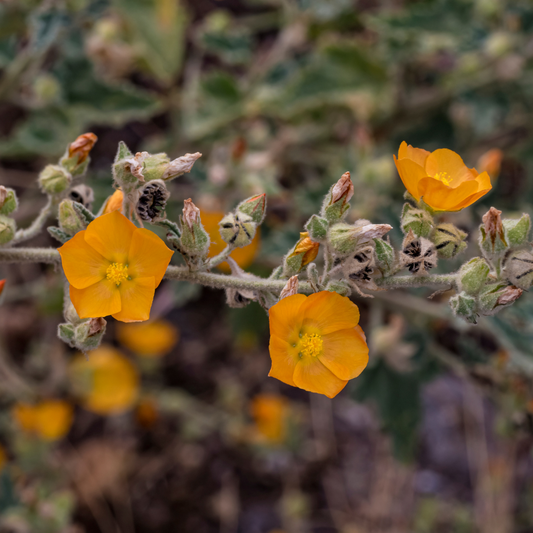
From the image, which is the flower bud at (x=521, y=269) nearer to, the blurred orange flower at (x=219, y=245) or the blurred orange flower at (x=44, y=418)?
the blurred orange flower at (x=219, y=245)

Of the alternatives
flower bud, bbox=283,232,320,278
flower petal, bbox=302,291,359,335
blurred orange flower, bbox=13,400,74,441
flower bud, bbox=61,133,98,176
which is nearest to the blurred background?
blurred orange flower, bbox=13,400,74,441

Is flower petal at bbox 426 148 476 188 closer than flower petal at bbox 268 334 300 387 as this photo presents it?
No

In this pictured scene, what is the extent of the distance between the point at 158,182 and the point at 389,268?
70 cm

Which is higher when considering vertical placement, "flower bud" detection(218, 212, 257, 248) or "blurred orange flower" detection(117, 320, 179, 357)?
"flower bud" detection(218, 212, 257, 248)

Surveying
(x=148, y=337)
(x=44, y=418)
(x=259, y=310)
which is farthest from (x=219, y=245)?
(x=44, y=418)

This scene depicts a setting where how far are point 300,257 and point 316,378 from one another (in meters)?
0.34


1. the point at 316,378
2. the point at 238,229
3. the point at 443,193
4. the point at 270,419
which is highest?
the point at 443,193

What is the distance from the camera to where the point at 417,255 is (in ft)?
4.83

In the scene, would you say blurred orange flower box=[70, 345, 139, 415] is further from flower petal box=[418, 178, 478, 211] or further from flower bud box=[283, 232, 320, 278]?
flower petal box=[418, 178, 478, 211]

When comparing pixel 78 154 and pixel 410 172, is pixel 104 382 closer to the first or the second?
pixel 78 154

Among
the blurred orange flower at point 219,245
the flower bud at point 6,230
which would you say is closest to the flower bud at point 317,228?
the flower bud at point 6,230

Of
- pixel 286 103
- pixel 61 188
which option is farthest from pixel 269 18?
pixel 61 188

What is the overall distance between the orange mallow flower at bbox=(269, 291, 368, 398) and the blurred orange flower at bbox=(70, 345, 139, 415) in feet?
9.53

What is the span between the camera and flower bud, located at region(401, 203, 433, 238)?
5.00 feet
